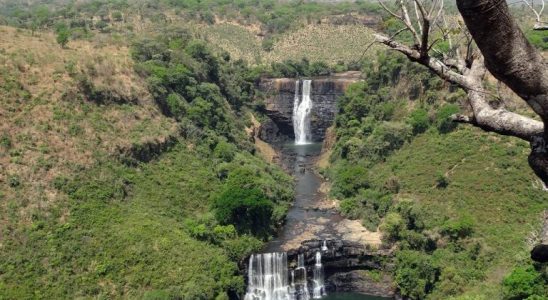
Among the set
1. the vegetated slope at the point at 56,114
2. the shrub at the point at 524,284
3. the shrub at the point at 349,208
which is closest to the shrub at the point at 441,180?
the shrub at the point at 349,208

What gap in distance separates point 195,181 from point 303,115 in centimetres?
2944

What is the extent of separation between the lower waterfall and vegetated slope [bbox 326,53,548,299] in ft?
21.6

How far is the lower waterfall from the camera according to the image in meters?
33.2

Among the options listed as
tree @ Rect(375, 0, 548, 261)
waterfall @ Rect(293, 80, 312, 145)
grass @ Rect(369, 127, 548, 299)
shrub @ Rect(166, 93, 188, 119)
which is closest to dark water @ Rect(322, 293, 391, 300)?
grass @ Rect(369, 127, 548, 299)

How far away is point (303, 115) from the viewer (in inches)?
2638

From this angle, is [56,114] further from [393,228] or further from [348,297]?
[393,228]

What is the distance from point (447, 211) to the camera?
119 feet

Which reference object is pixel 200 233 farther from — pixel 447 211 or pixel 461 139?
pixel 461 139

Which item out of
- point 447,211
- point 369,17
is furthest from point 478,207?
point 369,17

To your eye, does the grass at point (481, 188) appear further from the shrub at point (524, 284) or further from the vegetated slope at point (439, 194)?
the shrub at point (524, 284)

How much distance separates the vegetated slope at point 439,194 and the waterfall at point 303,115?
1172 cm

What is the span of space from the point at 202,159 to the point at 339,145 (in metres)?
17.6

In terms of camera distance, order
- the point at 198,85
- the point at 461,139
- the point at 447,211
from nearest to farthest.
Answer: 1. the point at 447,211
2. the point at 461,139
3. the point at 198,85

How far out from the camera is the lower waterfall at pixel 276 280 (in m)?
33.2
